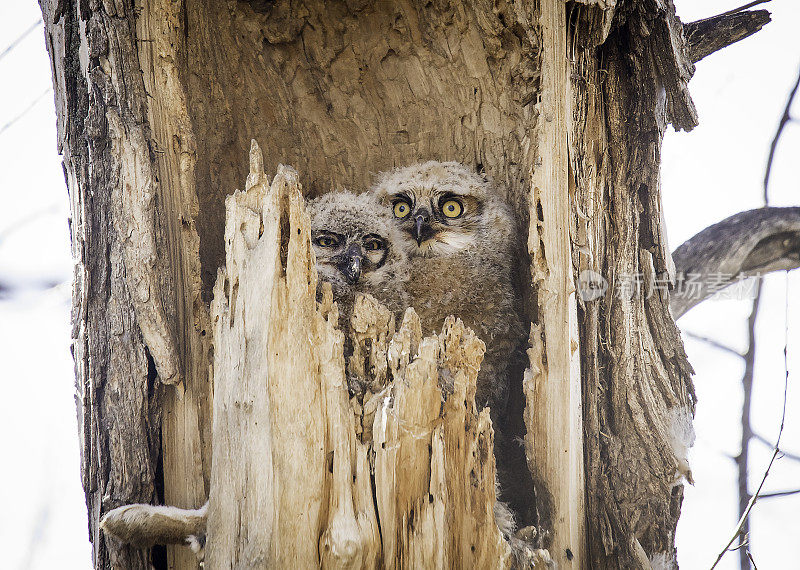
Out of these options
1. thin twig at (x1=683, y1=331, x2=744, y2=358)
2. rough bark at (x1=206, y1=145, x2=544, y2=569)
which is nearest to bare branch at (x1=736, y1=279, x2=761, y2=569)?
thin twig at (x1=683, y1=331, x2=744, y2=358)

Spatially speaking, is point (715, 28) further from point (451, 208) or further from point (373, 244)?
point (373, 244)

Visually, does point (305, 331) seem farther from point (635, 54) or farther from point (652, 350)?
point (635, 54)

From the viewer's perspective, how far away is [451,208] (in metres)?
3.11

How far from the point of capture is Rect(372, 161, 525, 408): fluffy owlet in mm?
2762

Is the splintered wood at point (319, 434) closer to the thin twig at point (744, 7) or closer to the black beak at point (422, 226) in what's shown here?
the black beak at point (422, 226)

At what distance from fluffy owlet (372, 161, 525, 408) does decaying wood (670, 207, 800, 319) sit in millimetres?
992

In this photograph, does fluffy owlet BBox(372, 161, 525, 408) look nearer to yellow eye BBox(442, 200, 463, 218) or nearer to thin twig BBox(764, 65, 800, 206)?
yellow eye BBox(442, 200, 463, 218)

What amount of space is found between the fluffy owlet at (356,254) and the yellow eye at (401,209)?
13 centimetres

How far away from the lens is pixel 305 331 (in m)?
1.92

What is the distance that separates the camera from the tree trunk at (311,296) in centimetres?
187

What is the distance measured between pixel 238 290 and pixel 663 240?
66.0 inches

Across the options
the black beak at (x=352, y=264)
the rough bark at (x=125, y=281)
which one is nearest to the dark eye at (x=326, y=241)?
the black beak at (x=352, y=264)

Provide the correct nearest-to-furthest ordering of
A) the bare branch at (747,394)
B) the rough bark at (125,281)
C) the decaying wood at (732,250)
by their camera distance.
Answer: the rough bark at (125,281)
the decaying wood at (732,250)
the bare branch at (747,394)

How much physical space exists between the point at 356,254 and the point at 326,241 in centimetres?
21
